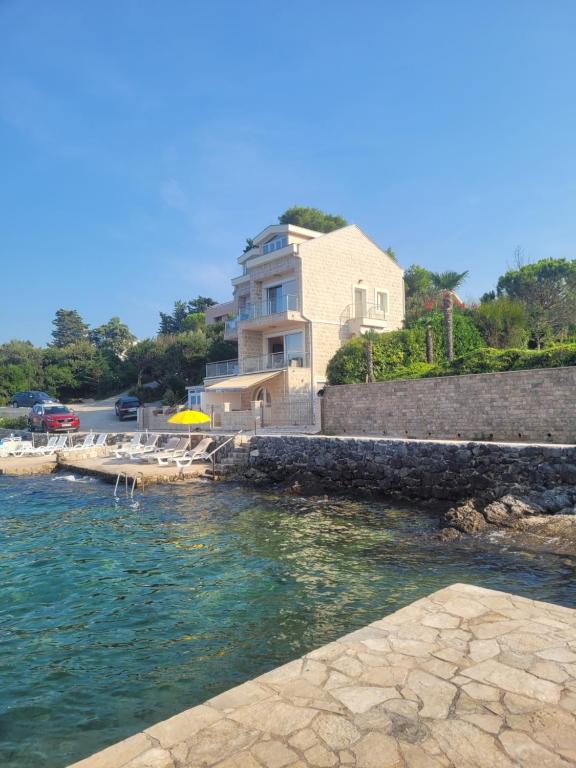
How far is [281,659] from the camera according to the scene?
17.5 ft

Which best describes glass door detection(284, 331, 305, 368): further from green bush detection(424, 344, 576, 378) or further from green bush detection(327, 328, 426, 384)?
green bush detection(424, 344, 576, 378)

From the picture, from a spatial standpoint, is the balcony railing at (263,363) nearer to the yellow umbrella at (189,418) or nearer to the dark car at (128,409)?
the dark car at (128,409)

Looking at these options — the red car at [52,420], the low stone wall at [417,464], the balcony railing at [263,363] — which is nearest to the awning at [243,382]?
the balcony railing at [263,363]

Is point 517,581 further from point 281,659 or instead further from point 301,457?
point 301,457

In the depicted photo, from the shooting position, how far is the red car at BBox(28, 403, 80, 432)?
32875mm

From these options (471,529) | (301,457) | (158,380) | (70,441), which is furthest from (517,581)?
(158,380)

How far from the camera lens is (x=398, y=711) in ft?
11.5

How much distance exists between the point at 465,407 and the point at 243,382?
1551 centimetres

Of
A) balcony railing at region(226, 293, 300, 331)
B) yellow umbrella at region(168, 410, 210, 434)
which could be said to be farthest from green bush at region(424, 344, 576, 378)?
balcony railing at region(226, 293, 300, 331)

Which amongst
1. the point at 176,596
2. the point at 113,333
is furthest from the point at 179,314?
the point at 176,596

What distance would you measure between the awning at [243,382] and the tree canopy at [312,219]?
29254mm

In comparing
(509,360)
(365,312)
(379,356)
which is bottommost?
(509,360)

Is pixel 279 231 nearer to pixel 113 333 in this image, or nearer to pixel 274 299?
pixel 274 299

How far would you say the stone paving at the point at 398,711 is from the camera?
309cm
